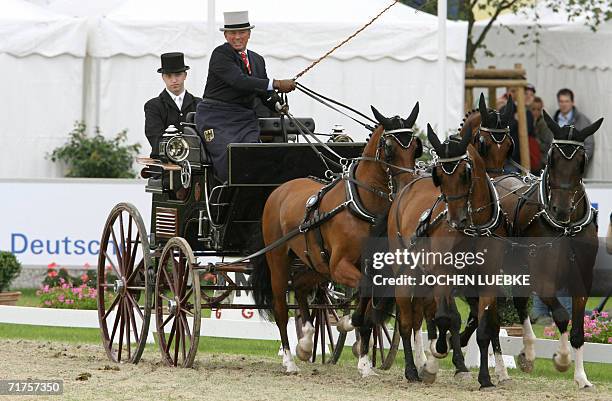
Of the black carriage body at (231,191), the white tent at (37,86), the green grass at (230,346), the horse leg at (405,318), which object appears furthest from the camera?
the white tent at (37,86)

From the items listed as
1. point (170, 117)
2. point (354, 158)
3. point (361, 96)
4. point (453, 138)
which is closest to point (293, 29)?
point (361, 96)

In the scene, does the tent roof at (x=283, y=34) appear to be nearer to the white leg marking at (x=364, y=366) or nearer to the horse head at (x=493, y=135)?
the horse head at (x=493, y=135)

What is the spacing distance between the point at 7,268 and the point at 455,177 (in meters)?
7.92

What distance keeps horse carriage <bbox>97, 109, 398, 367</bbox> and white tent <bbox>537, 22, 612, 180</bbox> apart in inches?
407

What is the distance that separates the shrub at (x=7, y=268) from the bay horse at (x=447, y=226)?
708 centimetres

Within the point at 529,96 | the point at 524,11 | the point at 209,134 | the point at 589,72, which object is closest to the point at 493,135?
the point at 209,134

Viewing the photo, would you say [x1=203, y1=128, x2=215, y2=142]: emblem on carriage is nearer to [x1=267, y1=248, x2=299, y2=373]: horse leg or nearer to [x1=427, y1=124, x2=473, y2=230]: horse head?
[x1=267, y1=248, x2=299, y2=373]: horse leg

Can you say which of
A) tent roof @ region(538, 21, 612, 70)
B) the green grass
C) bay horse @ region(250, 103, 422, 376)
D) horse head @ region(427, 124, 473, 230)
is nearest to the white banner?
the green grass

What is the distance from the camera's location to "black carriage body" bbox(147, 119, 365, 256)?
11.4m

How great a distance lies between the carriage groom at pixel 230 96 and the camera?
11555mm

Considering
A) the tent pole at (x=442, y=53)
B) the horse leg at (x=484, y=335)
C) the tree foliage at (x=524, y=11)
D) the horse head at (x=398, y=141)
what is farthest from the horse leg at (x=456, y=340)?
the tree foliage at (x=524, y=11)

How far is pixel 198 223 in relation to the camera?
11898 millimetres

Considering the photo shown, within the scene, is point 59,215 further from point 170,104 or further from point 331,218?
point 331,218

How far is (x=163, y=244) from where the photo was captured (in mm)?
12250
